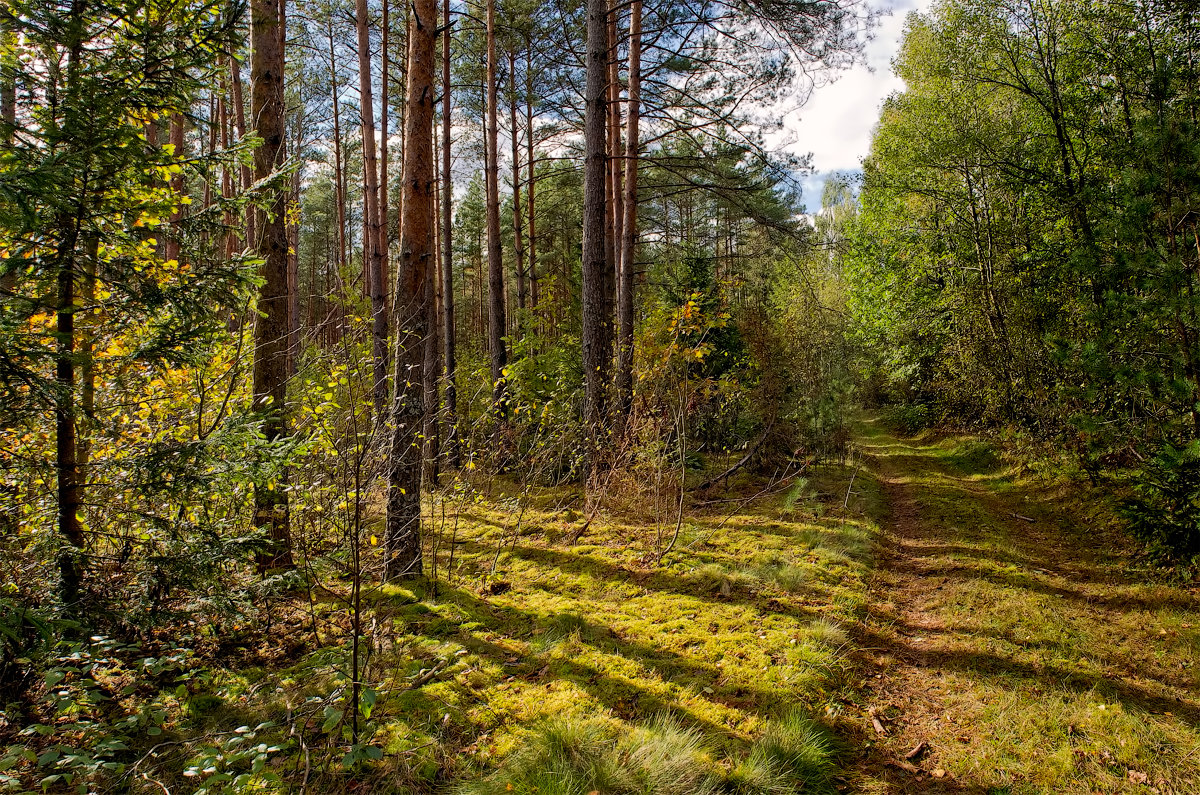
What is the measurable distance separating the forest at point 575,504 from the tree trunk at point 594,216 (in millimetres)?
59

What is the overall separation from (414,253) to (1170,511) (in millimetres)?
7191

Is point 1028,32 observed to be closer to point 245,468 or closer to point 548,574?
point 548,574

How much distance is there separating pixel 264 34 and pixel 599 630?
6119mm

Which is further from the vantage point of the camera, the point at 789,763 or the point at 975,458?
the point at 975,458

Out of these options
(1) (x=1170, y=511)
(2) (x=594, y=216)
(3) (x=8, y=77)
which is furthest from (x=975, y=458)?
(3) (x=8, y=77)

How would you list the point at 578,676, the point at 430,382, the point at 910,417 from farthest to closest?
1. the point at 910,417
2. the point at 430,382
3. the point at 578,676

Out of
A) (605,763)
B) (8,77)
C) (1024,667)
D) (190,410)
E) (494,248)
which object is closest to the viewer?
(605,763)

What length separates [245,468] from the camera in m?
3.06

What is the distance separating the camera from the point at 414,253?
502 cm

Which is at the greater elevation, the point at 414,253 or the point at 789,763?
the point at 414,253

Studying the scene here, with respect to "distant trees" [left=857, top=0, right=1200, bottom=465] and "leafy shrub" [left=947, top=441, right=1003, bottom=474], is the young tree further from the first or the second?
"leafy shrub" [left=947, top=441, right=1003, bottom=474]

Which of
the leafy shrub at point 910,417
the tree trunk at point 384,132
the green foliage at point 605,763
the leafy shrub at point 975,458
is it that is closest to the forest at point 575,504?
the green foliage at point 605,763

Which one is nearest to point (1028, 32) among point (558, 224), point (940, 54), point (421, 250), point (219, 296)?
point (940, 54)

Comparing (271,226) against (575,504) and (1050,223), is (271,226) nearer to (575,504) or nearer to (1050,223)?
(575,504)
